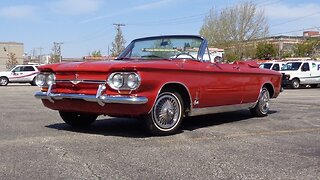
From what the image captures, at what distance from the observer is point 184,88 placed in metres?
7.30

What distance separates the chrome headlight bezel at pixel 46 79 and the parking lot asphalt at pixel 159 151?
744mm

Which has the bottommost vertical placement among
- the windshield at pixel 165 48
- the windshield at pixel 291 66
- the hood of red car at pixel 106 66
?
the windshield at pixel 291 66

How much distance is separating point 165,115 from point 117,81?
3.17ft

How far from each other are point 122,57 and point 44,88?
161cm

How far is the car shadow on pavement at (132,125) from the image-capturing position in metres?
7.35

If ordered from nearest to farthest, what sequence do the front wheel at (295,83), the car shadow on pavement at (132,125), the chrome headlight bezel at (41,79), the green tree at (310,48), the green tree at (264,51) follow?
the car shadow on pavement at (132,125)
the chrome headlight bezel at (41,79)
the front wheel at (295,83)
the green tree at (310,48)
the green tree at (264,51)

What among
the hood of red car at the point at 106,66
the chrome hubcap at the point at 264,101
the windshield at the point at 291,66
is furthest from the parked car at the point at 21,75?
the hood of red car at the point at 106,66

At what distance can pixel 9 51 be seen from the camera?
331ft

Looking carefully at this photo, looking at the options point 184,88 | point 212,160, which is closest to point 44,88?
point 184,88

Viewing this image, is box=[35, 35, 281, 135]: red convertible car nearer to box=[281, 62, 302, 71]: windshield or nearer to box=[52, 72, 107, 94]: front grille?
box=[52, 72, 107, 94]: front grille

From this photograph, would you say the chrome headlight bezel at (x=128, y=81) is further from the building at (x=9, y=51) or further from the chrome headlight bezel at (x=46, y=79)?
the building at (x=9, y=51)

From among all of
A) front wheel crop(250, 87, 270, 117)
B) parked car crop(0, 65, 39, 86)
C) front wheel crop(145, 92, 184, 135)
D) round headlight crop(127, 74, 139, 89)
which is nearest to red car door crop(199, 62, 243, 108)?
front wheel crop(145, 92, 184, 135)

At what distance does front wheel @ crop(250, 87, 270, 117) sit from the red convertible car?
2.29 ft

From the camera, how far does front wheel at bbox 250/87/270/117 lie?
31.9ft
